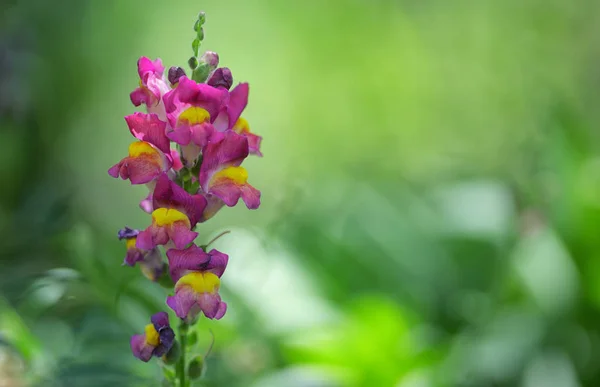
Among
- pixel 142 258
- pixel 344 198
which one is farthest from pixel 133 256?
pixel 344 198

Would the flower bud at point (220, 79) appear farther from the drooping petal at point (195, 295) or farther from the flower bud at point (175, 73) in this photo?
the drooping petal at point (195, 295)

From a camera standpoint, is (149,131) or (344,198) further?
(344,198)

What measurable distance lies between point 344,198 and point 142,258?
4.16 ft

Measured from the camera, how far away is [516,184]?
179 cm

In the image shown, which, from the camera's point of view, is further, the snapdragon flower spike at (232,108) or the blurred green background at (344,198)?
the blurred green background at (344,198)

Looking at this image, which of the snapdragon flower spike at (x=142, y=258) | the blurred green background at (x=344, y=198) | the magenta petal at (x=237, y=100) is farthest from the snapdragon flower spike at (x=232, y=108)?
the blurred green background at (x=344, y=198)

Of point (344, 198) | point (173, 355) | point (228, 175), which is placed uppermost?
point (344, 198)

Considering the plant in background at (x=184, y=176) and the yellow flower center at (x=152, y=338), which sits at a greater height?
the plant in background at (x=184, y=176)

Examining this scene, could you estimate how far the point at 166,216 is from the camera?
51cm

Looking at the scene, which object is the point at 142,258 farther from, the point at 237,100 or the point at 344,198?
the point at 344,198

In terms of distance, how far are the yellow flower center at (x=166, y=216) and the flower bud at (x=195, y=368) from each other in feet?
0.40

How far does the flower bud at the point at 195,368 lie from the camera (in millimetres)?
565

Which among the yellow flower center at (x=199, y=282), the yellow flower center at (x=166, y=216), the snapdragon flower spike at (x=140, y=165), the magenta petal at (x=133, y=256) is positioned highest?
the snapdragon flower spike at (x=140, y=165)

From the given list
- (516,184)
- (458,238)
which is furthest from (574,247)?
(516,184)
